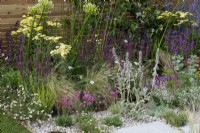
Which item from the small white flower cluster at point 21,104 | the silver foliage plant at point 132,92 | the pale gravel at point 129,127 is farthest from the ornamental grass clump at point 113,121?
the small white flower cluster at point 21,104

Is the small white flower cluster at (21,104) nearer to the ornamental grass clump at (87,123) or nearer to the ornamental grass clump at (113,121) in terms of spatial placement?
the ornamental grass clump at (87,123)

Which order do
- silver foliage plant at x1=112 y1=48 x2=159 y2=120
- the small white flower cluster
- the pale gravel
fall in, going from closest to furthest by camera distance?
1. the pale gravel
2. the small white flower cluster
3. silver foliage plant at x1=112 y1=48 x2=159 y2=120

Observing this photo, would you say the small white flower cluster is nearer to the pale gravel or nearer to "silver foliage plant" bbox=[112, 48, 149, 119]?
the pale gravel

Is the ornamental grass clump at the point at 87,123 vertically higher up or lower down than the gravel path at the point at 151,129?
higher up

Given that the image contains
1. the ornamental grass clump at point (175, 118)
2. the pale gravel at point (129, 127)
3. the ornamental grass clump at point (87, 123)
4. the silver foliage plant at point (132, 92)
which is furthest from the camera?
the silver foliage plant at point (132, 92)

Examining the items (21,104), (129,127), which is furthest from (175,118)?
(21,104)

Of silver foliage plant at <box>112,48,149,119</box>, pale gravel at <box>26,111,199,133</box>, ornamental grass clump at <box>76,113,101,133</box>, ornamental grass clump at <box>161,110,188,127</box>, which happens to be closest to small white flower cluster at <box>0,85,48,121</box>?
pale gravel at <box>26,111,199,133</box>

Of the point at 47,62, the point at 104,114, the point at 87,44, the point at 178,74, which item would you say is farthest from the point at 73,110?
the point at 178,74

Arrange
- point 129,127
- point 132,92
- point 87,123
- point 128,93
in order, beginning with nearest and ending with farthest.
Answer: point 87,123 → point 129,127 → point 128,93 → point 132,92

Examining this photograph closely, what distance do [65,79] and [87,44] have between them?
829 mm

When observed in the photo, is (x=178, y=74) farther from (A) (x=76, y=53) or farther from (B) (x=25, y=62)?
(B) (x=25, y=62)

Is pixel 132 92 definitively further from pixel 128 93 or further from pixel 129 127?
pixel 129 127

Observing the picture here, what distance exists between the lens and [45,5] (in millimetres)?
6484

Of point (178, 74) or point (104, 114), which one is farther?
point (178, 74)
